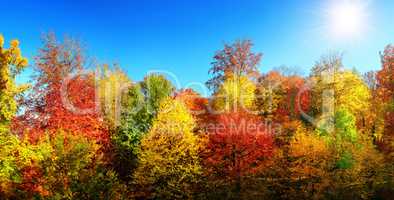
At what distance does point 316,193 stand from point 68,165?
25.1 m

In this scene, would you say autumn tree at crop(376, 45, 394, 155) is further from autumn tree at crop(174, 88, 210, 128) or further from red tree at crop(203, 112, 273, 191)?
autumn tree at crop(174, 88, 210, 128)

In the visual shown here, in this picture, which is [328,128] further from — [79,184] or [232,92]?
[79,184]

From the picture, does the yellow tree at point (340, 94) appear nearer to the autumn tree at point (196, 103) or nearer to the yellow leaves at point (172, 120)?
the autumn tree at point (196, 103)

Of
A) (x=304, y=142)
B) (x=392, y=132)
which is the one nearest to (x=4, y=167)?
(x=304, y=142)

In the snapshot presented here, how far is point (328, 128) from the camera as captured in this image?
1732 inches

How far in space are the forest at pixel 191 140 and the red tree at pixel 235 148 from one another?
109 millimetres

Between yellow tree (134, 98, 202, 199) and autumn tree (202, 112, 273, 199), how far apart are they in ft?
7.70

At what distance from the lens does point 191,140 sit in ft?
124

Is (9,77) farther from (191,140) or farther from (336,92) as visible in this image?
(336,92)

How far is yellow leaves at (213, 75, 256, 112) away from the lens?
143 feet

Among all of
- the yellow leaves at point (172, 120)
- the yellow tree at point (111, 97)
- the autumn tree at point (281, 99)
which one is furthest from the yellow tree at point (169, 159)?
the autumn tree at point (281, 99)

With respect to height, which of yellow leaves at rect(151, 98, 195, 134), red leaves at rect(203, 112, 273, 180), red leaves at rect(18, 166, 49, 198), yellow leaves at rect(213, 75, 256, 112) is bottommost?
red leaves at rect(18, 166, 49, 198)

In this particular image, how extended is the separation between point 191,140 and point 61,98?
1300cm

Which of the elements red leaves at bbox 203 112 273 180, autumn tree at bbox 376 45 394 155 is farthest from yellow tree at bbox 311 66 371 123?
red leaves at bbox 203 112 273 180
